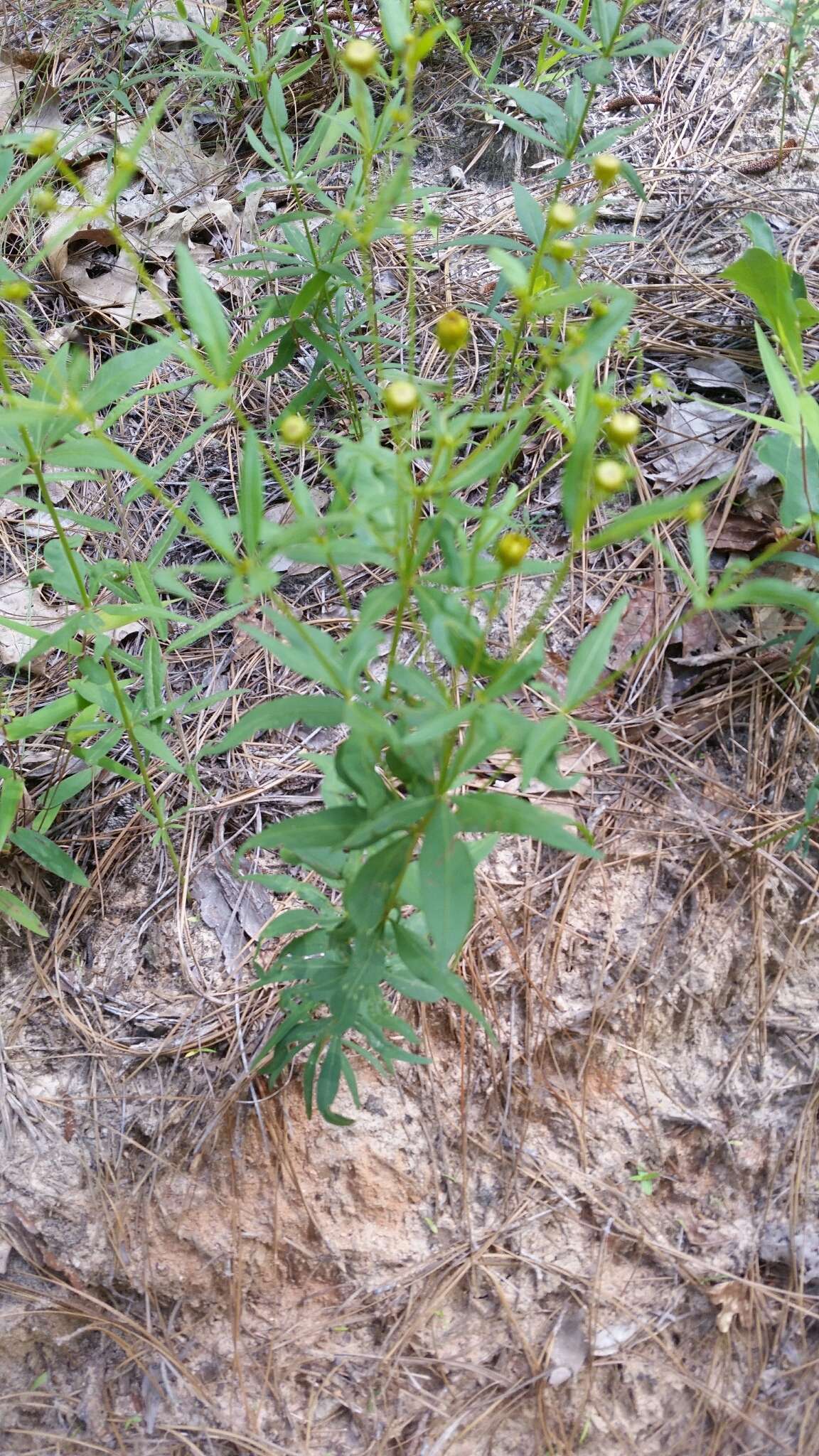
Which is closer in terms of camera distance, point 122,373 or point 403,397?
point 403,397

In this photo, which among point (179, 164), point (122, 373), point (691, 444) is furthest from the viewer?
point (179, 164)

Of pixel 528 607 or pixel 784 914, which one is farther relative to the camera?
pixel 528 607

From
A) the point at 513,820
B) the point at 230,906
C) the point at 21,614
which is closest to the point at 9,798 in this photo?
the point at 230,906

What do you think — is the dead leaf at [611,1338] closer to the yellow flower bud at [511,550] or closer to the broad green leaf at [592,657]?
the broad green leaf at [592,657]

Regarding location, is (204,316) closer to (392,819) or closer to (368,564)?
(392,819)

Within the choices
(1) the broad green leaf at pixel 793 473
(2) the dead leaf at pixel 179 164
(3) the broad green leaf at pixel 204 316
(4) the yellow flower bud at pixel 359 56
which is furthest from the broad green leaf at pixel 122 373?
(2) the dead leaf at pixel 179 164

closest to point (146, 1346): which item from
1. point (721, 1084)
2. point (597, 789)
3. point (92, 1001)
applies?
point (92, 1001)

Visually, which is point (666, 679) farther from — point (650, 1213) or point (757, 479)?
point (650, 1213)
